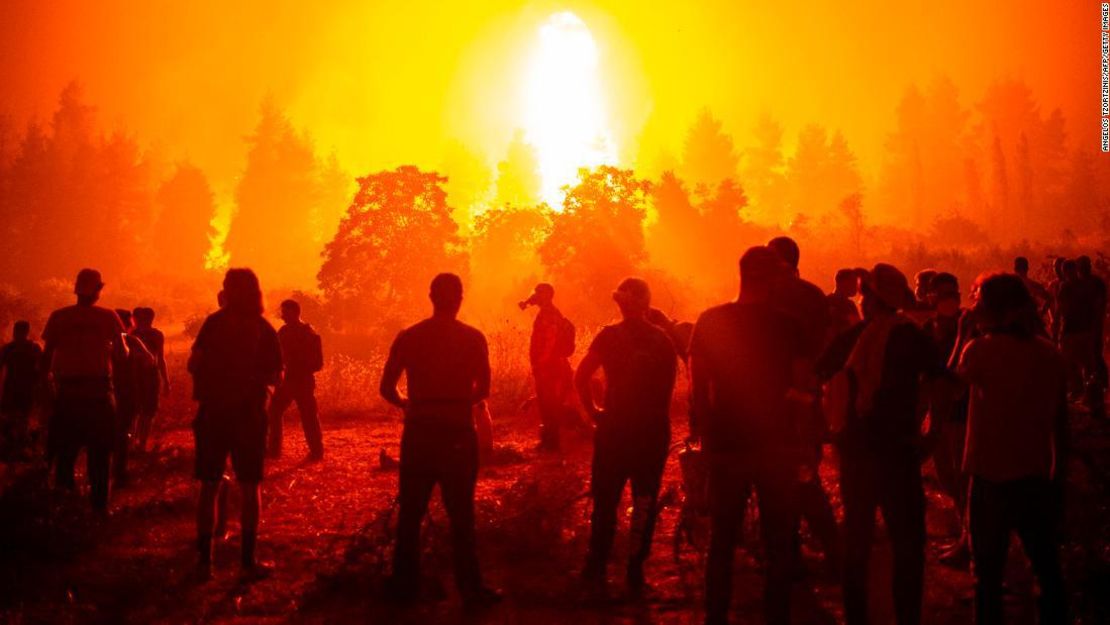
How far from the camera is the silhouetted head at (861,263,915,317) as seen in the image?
17.0 ft

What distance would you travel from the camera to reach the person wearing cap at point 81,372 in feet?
26.8

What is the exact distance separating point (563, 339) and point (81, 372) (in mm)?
6467

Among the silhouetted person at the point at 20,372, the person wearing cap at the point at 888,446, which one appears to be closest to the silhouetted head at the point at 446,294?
the person wearing cap at the point at 888,446

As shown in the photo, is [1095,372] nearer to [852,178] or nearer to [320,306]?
[320,306]

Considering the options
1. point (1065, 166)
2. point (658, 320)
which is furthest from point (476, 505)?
point (1065, 166)

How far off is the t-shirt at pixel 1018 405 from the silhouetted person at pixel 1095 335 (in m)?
9.40

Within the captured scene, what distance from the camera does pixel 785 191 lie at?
91375mm

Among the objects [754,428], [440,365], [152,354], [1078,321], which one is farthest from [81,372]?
[1078,321]

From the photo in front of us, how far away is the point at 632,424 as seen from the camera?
6.61m

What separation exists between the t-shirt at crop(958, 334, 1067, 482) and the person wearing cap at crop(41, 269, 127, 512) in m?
7.63

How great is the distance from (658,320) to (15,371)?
9.94m

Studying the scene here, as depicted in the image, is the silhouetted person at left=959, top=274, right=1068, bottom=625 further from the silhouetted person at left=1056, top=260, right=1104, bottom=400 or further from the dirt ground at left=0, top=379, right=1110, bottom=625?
the silhouetted person at left=1056, top=260, right=1104, bottom=400

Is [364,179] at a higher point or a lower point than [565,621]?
higher

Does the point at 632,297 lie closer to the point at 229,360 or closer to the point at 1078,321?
the point at 229,360
